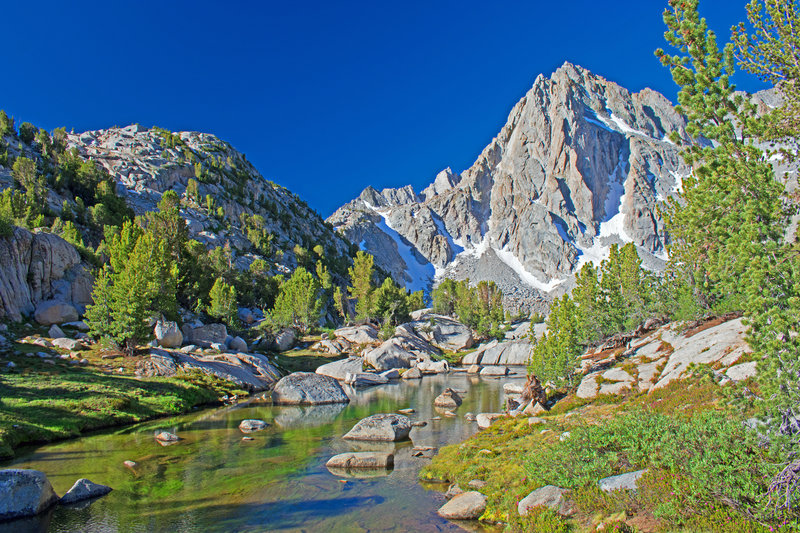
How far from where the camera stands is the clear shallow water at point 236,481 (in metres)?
14.2

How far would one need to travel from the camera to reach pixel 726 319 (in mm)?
31219

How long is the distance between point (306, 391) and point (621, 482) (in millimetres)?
33389

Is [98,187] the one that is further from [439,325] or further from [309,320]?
[439,325]

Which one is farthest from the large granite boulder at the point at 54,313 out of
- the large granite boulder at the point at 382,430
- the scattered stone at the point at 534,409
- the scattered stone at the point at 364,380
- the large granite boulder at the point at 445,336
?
the large granite boulder at the point at 445,336

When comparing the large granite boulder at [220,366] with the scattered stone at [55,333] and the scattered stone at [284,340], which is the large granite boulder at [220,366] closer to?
the scattered stone at [55,333]

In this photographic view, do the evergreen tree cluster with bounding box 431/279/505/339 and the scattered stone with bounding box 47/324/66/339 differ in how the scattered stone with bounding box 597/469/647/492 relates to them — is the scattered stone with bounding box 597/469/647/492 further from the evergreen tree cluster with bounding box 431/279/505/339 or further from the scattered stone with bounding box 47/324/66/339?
the evergreen tree cluster with bounding box 431/279/505/339

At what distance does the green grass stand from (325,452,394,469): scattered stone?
55.8ft

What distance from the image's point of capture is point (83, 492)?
1605 centimetres

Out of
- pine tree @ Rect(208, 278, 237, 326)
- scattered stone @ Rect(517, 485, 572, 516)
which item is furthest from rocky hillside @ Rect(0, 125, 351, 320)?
scattered stone @ Rect(517, 485, 572, 516)

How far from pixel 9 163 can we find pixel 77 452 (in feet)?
406

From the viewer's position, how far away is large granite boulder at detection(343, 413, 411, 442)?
2538 cm

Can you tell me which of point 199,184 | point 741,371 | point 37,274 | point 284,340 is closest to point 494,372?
point 284,340

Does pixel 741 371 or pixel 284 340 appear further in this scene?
pixel 284 340

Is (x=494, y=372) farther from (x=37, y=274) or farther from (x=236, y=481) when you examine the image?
(x=37, y=274)
